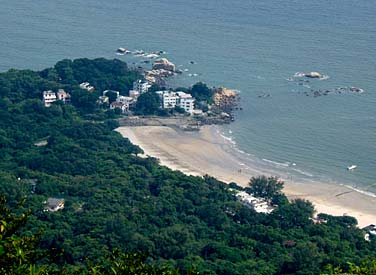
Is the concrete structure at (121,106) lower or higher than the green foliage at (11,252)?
lower

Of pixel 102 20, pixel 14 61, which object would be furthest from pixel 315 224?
pixel 102 20

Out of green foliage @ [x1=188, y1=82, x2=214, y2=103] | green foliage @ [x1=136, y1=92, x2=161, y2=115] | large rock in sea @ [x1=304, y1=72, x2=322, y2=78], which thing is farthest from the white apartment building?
large rock in sea @ [x1=304, y1=72, x2=322, y2=78]

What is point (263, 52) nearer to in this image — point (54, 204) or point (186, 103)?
point (186, 103)

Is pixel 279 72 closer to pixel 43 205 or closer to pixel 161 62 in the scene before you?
pixel 161 62

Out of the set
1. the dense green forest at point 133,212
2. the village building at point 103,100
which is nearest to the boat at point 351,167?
the dense green forest at point 133,212

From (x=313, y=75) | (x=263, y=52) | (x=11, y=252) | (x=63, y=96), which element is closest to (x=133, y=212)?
(x=63, y=96)

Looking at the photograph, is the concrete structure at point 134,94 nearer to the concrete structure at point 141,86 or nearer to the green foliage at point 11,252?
the concrete structure at point 141,86
